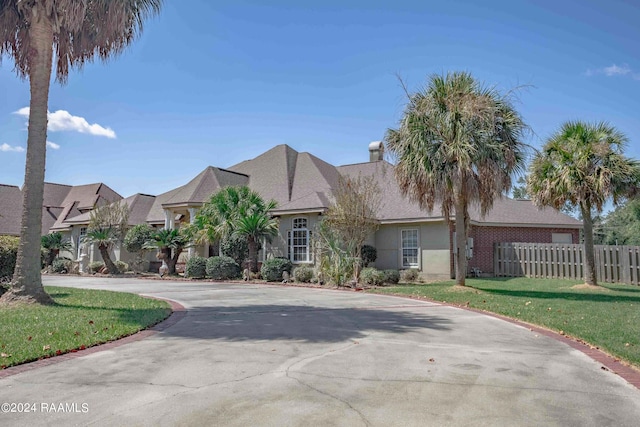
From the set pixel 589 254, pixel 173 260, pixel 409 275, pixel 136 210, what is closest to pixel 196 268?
pixel 173 260

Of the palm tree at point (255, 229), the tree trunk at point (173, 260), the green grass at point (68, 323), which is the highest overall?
the palm tree at point (255, 229)

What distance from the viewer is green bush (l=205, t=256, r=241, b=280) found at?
2122 cm

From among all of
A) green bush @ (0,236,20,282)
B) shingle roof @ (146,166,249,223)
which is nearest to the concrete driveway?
green bush @ (0,236,20,282)

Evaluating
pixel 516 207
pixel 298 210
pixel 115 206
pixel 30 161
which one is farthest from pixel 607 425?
pixel 115 206

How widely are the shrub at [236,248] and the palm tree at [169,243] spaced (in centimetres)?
224

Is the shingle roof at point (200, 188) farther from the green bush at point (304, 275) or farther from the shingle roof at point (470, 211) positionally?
the green bush at point (304, 275)

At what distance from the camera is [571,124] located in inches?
692

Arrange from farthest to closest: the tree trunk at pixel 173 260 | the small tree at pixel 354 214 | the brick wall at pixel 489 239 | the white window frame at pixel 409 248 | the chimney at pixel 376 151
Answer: the chimney at pixel 376 151, the tree trunk at pixel 173 260, the brick wall at pixel 489 239, the white window frame at pixel 409 248, the small tree at pixel 354 214

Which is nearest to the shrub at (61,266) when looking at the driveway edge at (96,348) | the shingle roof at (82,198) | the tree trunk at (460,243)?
the shingle roof at (82,198)

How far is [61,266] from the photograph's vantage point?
27.6m

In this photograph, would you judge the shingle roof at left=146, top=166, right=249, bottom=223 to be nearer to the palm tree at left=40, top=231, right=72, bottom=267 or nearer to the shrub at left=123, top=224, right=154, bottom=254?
the shrub at left=123, top=224, right=154, bottom=254

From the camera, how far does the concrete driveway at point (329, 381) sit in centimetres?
411

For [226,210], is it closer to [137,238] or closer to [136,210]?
[137,238]

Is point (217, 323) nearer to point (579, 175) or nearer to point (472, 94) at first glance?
point (472, 94)
